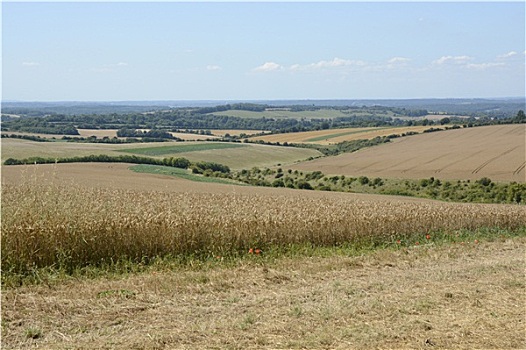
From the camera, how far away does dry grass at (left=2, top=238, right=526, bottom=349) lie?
6402 millimetres

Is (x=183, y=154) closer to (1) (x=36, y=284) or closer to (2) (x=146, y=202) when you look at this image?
(2) (x=146, y=202)

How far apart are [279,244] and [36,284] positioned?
5.53 meters

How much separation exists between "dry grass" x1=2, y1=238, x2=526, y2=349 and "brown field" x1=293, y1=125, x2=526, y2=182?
124 feet

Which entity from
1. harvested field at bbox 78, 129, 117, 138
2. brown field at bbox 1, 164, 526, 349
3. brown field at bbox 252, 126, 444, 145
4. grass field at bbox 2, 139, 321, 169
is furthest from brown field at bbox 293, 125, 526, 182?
harvested field at bbox 78, 129, 117, 138

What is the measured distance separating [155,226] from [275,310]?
451cm

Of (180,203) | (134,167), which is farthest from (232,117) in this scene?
(180,203)

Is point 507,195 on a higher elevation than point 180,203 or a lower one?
lower

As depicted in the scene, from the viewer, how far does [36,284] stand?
29.4 feet

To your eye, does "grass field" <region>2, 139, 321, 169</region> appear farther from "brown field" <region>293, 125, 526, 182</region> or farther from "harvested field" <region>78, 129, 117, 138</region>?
"harvested field" <region>78, 129, 117, 138</region>

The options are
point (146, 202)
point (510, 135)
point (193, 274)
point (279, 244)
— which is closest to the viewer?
point (193, 274)

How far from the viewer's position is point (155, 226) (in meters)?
11.5

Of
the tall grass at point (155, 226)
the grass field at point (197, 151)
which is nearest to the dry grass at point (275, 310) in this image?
the tall grass at point (155, 226)

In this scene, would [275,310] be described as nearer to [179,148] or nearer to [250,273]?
[250,273]

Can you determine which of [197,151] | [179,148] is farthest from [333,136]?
[179,148]
